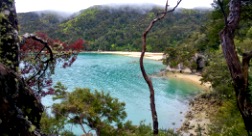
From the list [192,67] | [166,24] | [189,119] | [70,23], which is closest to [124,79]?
[192,67]

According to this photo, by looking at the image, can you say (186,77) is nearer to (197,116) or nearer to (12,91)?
(197,116)

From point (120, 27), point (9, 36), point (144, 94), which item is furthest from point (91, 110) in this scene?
point (120, 27)

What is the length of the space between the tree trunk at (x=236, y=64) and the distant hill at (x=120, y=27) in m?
68.2

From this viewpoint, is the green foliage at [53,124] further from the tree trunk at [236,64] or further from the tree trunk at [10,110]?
the tree trunk at [10,110]

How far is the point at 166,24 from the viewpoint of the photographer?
334 ft

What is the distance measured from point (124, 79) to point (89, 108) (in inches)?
1024

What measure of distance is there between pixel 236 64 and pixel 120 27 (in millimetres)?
107410

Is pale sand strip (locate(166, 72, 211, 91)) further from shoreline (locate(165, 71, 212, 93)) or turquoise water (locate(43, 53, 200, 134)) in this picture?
turquoise water (locate(43, 53, 200, 134))

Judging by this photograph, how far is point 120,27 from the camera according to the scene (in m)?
110

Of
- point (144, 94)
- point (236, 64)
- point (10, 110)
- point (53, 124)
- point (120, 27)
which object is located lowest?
point (144, 94)

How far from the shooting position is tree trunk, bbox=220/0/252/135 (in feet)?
14.0

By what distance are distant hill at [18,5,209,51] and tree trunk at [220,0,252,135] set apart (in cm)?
6821

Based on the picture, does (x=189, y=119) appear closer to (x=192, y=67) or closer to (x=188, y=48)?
(x=192, y=67)

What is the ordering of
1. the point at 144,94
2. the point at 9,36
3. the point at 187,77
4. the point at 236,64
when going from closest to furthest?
the point at 9,36 → the point at 236,64 → the point at 144,94 → the point at 187,77
